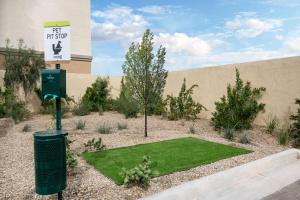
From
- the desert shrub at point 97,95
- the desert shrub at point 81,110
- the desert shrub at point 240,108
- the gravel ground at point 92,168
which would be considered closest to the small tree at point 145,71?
the gravel ground at point 92,168

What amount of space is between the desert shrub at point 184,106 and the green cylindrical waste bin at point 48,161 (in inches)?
376

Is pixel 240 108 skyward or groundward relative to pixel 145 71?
groundward

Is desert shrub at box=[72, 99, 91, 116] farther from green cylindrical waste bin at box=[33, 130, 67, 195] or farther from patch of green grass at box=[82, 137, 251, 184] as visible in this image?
green cylindrical waste bin at box=[33, 130, 67, 195]

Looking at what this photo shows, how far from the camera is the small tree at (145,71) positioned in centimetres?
838

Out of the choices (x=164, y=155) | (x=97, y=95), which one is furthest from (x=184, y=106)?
(x=164, y=155)

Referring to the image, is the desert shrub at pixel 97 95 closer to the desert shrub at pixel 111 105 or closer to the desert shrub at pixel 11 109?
the desert shrub at pixel 111 105

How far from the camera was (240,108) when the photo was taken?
9.78 m

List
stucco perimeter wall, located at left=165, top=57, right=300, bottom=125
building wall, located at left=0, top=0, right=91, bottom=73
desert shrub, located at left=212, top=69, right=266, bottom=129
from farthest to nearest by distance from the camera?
building wall, located at left=0, top=0, right=91, bottom=73 → desert shrub, located at left=212, top=69, right=266, bottom=129 → stucco perimeter wall, located at left=165, top=57, right=300, bottom=125

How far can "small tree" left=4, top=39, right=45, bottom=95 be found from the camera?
1364 centimetres

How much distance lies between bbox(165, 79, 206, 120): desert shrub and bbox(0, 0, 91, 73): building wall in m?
9.44

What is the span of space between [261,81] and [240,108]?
4.63 feet

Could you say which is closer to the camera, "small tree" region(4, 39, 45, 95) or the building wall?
"small tree" region(4, 39, 45, 95)

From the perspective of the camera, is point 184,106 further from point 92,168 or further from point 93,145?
point 92,168

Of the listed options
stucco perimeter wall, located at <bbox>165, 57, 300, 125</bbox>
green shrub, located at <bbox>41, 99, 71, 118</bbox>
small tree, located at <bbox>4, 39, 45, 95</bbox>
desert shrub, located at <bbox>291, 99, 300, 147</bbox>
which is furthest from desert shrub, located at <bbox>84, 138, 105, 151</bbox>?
small tree, located at <bbox>4, 39, 45, 95</bbox>
